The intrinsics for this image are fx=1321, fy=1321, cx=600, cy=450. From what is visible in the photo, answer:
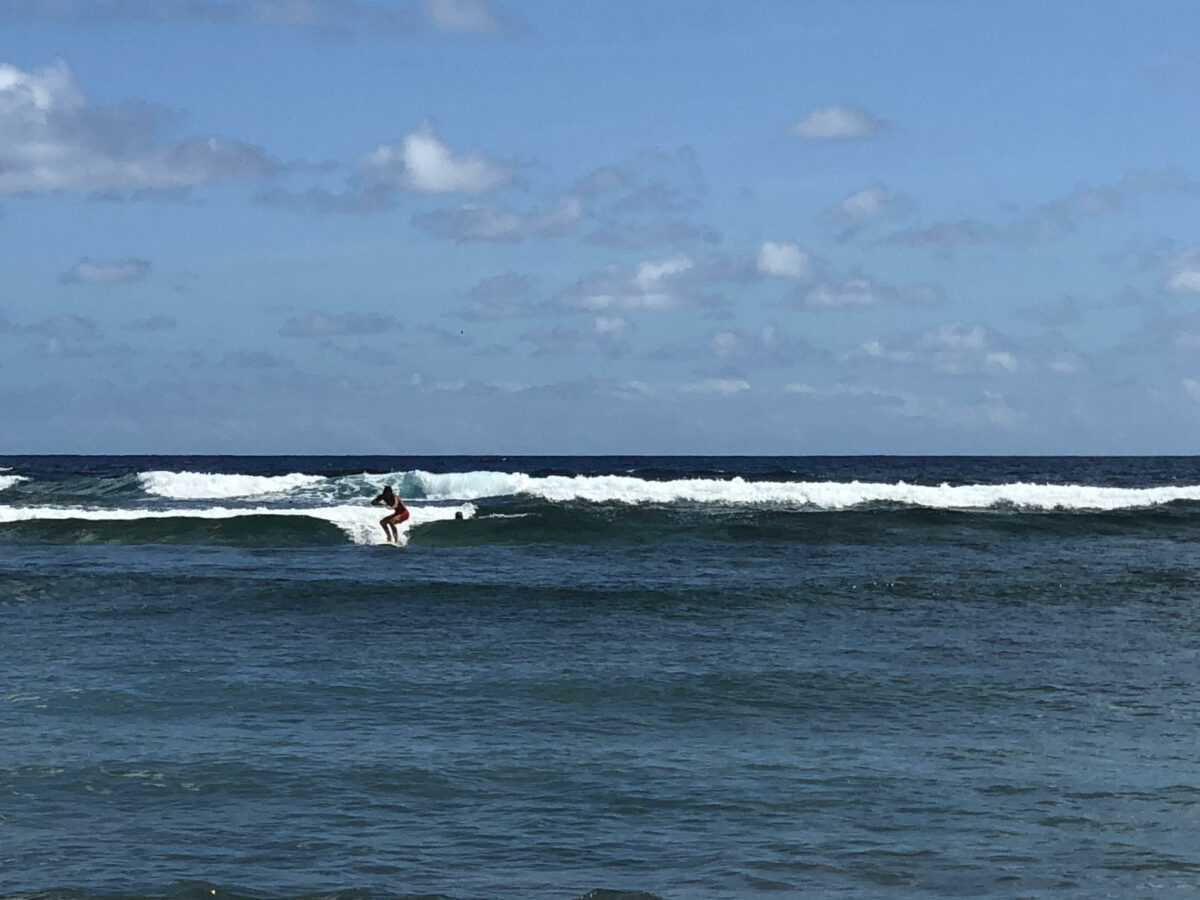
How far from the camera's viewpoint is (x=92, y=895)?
8.55m

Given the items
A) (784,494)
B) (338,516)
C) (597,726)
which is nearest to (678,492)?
(784,494)

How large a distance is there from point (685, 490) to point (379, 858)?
4454cm

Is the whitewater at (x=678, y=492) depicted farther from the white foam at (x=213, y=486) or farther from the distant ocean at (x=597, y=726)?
the distant ocean at (x=597, y=726)

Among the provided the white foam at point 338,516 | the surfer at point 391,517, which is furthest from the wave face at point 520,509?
the surfer at point 391,517

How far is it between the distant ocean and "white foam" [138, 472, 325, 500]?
1051 inches

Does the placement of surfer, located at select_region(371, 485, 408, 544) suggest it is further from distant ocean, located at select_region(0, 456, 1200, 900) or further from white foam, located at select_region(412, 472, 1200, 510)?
white foam, located at select_region(412, 472, 1200, 510)

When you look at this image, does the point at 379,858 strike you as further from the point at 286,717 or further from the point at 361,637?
the point at 361,637

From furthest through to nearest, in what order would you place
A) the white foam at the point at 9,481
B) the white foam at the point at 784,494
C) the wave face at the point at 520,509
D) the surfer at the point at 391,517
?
the white foam at the point at 9,481
the white foam at the point at 784,494
the wave face at the point at 520,509
the surfer at the point at 391,517

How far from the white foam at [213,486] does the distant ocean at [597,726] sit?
87.6 ft

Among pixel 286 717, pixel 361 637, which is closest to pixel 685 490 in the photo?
pixel 361 637

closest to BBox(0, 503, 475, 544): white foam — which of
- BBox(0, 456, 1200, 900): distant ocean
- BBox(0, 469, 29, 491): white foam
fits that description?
BBox(0, 456, 1200, 900): distant ocean

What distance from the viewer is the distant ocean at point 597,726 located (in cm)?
923

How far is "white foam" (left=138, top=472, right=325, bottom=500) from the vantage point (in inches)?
2213

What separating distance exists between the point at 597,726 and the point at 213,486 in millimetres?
47835
